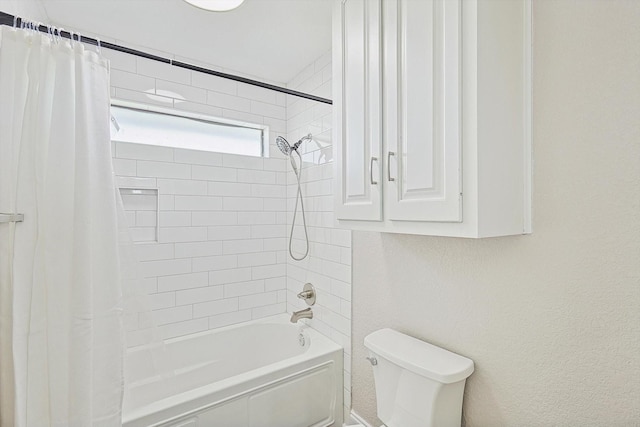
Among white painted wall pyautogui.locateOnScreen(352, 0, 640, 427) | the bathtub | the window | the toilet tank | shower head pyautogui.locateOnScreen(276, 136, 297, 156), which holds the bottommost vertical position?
the bathtub

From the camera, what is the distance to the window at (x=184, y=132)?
6.92 feet

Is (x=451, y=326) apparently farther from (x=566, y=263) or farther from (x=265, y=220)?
(x=265, y=220)

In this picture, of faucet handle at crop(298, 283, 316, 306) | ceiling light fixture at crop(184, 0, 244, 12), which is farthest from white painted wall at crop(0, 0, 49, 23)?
faucet handle at crop(298, 283, 316, 306)

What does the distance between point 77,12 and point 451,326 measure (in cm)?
250

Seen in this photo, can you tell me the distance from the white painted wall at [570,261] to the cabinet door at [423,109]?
31cm

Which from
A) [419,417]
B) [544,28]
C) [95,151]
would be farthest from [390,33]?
[419,417]

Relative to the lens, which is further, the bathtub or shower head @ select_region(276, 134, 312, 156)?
shower head @ select_region(276, 134, 312, 156)

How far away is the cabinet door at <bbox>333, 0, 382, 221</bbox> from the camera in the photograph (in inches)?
46.6

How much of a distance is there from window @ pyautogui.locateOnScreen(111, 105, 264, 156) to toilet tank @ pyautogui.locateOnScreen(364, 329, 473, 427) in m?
1.83

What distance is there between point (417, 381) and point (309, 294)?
1164 mm

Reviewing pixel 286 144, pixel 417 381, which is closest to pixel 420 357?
pixel 417 381

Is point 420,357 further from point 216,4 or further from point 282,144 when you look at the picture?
point 216,4

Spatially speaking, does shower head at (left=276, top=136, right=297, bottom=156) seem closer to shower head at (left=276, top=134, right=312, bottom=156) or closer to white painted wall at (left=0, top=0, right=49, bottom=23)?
shower head at (left=276, top=134, right=312, bottom=156)

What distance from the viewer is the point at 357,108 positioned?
1.27 m
